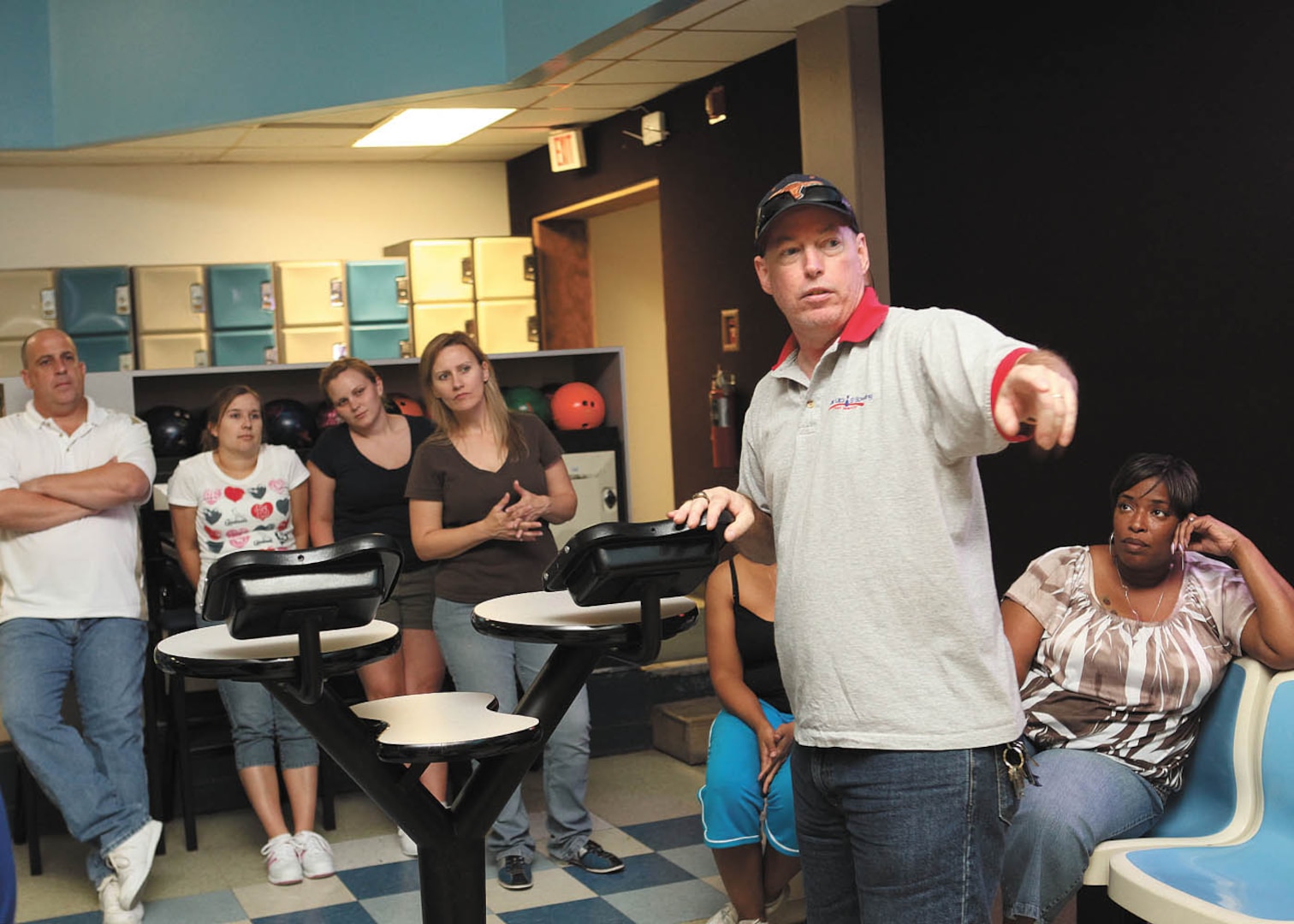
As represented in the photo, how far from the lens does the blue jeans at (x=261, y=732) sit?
4.47 metres

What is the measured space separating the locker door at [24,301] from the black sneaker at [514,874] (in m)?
4.99

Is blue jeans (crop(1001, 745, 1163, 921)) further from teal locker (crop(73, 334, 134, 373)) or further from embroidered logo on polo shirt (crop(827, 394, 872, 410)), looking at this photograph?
teal locker (crop(73, 334, 134, 373))

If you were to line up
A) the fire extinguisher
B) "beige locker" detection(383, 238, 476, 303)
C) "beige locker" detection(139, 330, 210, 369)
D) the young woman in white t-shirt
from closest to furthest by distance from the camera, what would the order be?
the young woman in white t-shirt < the fire extinguisher < "beige locker" detection(139, 330, 210, 369) < "beige locker" detection(383, 238, 476, 303)

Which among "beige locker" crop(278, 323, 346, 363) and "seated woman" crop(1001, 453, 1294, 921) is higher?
"beige locker" crop(278, 323, 346, 363)

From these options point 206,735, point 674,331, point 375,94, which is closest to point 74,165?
point 375,94

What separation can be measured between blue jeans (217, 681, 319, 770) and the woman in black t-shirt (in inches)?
11.1

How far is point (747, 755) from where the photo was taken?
11.6ft

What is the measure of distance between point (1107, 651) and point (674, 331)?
4263 mm

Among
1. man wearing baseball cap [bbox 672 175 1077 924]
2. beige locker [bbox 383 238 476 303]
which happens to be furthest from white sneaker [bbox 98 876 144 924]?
beige locker [bbox 383 238 476 303]

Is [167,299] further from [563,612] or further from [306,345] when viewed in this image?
[563,612]

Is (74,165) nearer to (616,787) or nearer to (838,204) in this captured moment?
(616,787)

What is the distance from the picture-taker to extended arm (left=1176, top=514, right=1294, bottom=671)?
2.95 metres

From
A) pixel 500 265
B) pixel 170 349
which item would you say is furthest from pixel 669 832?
pixel 170 349

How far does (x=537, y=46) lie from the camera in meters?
5.82
